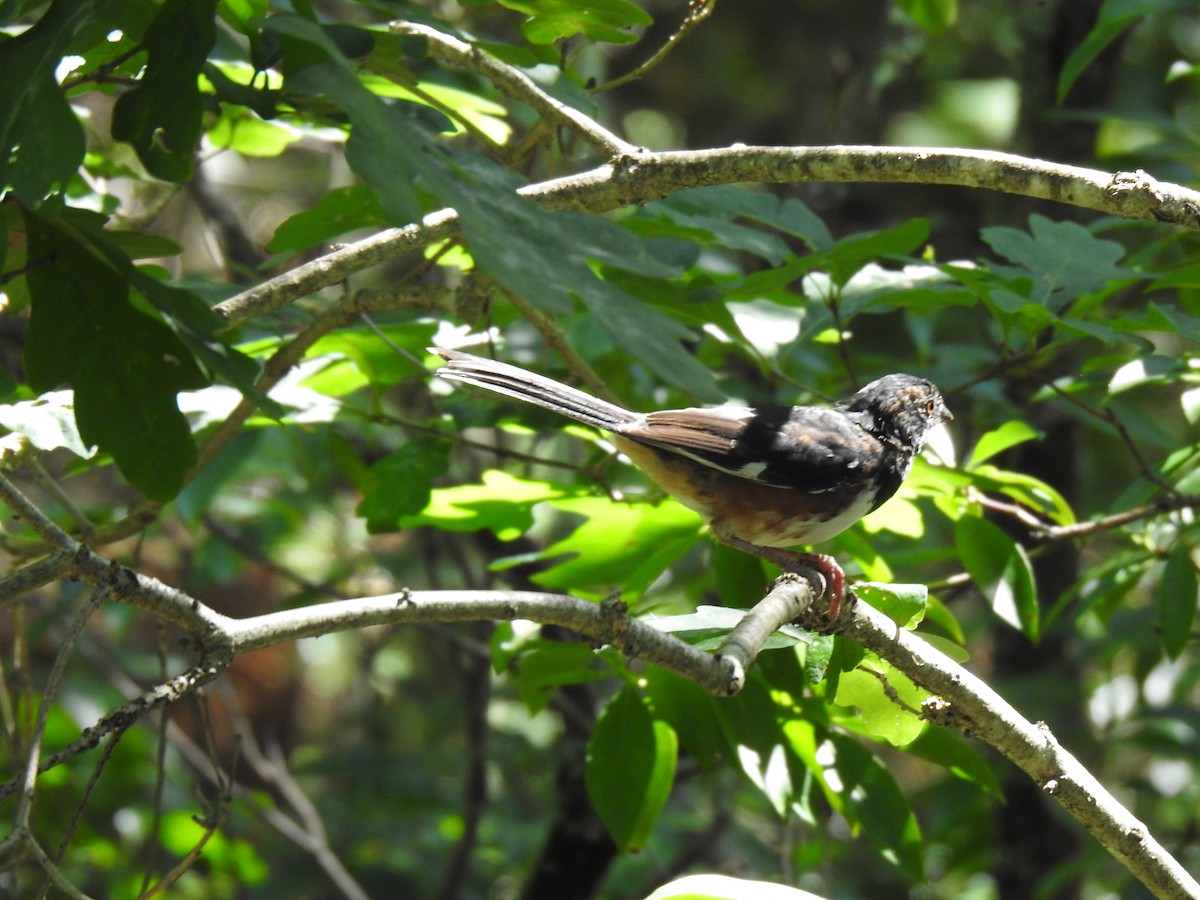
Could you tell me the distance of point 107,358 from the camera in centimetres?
192

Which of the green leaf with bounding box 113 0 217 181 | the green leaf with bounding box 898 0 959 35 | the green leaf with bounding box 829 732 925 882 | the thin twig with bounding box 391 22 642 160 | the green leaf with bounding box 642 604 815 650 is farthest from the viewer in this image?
the green leaf with bounding box 898 0 959 35

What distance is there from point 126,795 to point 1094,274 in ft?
19.5

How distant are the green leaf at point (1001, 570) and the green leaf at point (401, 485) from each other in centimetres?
141

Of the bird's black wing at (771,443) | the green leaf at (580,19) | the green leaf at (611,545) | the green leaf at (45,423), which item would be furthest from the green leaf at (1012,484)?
the green leaf at (45,423)

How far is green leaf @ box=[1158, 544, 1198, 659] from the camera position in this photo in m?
3.22

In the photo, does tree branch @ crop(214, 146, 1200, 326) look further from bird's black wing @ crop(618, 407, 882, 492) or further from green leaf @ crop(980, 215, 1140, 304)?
bird's black wing @ crop(618, 407, 882, 492)

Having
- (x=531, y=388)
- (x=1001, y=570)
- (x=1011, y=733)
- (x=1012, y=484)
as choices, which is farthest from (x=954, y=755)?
(x=531, y=388)

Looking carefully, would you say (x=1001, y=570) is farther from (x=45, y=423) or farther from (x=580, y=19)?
(x=45, y=423)

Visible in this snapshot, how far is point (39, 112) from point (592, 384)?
6.14 feet

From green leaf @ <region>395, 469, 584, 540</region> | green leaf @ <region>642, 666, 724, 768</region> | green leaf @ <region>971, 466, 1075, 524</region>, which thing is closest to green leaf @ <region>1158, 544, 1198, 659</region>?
green leaf @ <region>971, 466, 1075, 524</region>

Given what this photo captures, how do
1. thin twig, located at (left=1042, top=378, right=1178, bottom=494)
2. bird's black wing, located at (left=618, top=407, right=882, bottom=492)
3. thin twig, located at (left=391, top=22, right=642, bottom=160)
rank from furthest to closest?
bird's black wing, located at (left=618, top=407, right=882, bottom=492) → thin twig, located at (left=1042, top=378, right=1178, bottom=494) → thin twig, located at (left=391, top=22, right=642, bottom=160)

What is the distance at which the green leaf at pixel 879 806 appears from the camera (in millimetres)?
2912

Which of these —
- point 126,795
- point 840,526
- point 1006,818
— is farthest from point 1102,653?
point 126,795

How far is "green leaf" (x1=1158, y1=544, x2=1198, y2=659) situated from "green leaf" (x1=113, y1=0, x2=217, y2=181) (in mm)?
2662
